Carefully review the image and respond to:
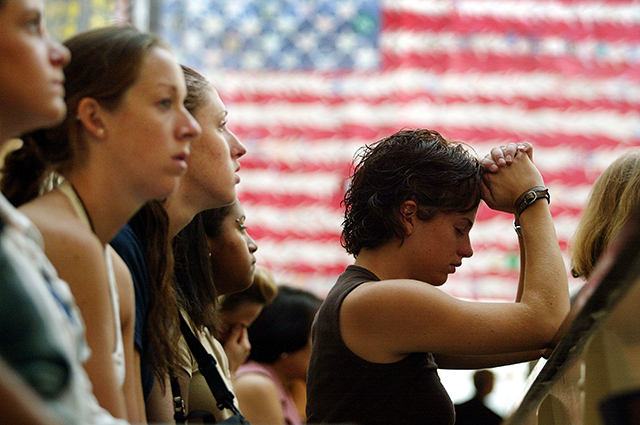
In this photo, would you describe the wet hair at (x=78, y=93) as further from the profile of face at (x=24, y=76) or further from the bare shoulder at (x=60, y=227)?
the profile of face at (x=24, y=76)

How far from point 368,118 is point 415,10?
26.3 inches

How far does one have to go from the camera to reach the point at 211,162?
149 centimetres

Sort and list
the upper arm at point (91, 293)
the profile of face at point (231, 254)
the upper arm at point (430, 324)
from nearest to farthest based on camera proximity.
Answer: the upper arm at point (91, 293), the upper arm at point (430, 324), the profile of face at point (231, 254)

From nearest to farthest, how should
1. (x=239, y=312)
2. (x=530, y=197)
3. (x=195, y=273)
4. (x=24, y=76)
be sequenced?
(x=24, y=76), (x=530, y=197), (x=195, y=273), (x=239, y=312)

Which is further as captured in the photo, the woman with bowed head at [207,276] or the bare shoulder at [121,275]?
the woman with bowed head at [207,276]

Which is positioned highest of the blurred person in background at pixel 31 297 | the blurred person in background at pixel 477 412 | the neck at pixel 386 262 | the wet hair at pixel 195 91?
the blurred person in background at pixel 31 297

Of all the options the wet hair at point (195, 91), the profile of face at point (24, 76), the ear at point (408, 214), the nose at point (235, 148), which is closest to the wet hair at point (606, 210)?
the ear at point (408, 214)

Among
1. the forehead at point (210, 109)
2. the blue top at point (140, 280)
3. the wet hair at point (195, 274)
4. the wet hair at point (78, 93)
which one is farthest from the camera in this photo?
the wet hair at point (195, 274)

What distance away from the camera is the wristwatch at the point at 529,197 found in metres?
1.63

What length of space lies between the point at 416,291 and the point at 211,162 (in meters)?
0.47

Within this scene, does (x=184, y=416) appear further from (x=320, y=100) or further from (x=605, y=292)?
(x=320, y=100)

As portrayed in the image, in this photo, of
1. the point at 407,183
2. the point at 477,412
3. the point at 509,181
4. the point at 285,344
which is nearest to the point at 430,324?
the point at 407,183

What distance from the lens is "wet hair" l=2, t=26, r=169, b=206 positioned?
3.43 feet

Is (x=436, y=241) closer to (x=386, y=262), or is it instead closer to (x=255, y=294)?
(x=386, y=262)
